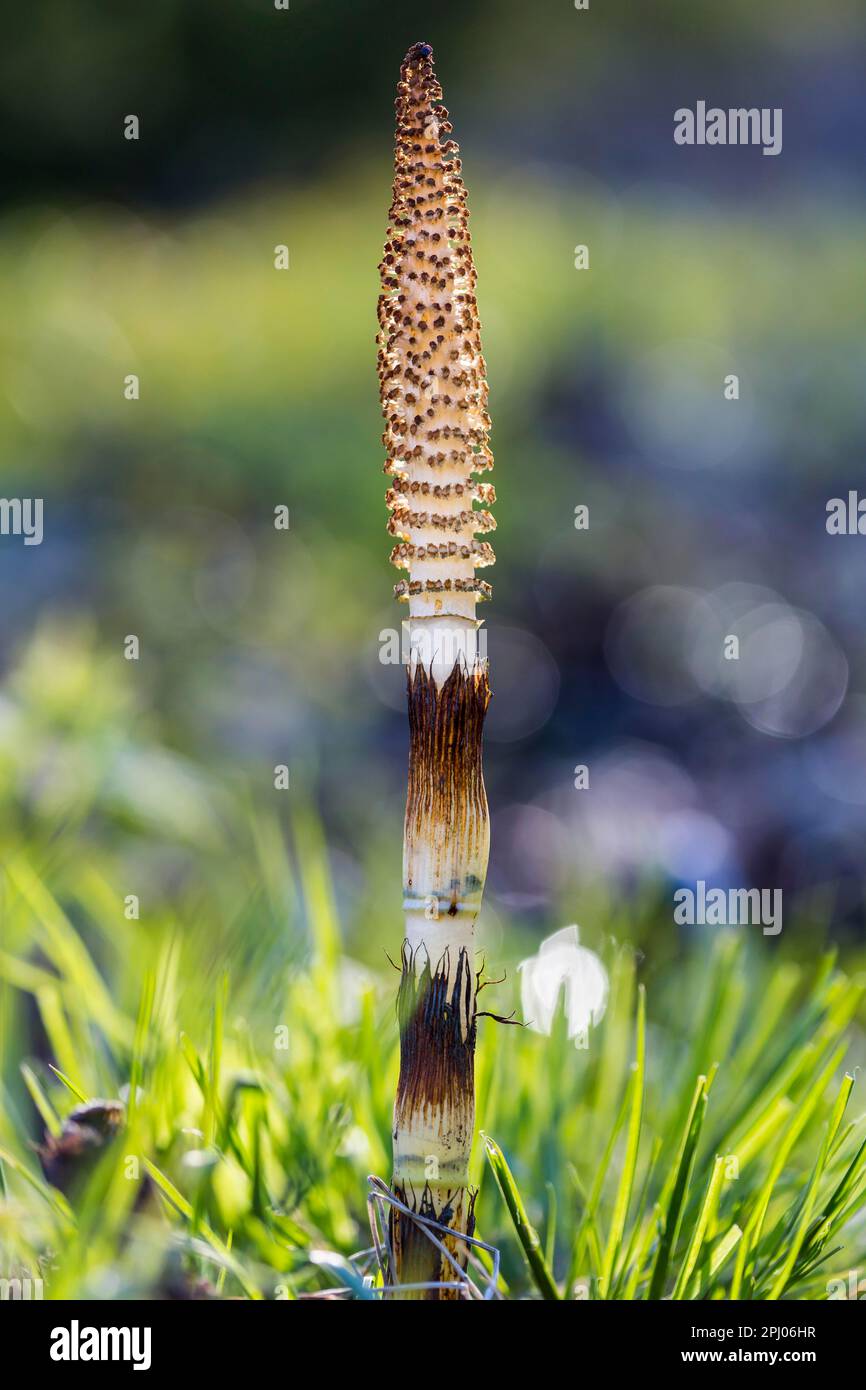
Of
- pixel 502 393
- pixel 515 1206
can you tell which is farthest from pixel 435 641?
pixel 502 393

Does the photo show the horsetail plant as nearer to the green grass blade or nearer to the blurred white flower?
the green grass blade

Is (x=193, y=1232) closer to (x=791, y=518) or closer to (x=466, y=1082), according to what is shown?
(x=466, y=1082)

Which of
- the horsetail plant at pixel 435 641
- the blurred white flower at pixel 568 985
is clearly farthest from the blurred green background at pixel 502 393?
the horsetail plant at pixel 435 641

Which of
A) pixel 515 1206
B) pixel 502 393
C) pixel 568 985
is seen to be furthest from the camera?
pixel 502 393

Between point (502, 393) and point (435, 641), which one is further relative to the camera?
point (502, 393)

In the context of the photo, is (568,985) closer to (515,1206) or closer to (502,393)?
(515,1206)

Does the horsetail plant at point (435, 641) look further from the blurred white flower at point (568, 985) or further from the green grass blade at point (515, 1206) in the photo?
the blurred white flower at point (568, 985)

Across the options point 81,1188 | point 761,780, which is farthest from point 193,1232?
point 761,780
